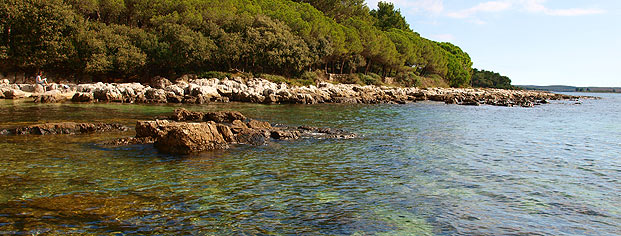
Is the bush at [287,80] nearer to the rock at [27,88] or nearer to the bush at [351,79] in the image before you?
the bush at [351,79]

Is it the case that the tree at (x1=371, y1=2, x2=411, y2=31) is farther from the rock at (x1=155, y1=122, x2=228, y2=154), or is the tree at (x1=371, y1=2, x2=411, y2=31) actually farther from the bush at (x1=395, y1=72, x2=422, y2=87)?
the rock at (x1=155, y1=122, x2=228, y2=154)

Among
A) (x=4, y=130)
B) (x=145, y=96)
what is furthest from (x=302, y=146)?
(x=145, y=96)

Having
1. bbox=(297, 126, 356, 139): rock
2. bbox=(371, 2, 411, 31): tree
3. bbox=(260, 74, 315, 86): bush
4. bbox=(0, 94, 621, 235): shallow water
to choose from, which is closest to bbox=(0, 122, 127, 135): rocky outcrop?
bbox=(0, 94, 621, 235): shallow water

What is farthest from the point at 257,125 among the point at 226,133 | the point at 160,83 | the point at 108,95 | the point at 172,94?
the point at 160,83

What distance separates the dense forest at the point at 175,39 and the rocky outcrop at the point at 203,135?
3971 centimetres

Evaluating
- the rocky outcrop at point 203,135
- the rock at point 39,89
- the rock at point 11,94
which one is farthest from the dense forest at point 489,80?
the rocky outcrop at point 203,135

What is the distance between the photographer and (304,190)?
833 centimetres

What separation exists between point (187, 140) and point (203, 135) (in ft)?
2.44

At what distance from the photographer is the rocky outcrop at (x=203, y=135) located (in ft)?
39.1

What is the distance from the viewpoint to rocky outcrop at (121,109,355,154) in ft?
39.1

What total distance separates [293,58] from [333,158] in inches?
2019

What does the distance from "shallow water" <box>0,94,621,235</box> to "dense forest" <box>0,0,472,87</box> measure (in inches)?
1566

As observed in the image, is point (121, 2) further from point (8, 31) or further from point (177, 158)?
point (177, 158)

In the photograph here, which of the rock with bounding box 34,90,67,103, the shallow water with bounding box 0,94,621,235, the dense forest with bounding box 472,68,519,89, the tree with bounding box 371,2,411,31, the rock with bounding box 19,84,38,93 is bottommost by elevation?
the shallow water with bounding box 0,94,621,235
